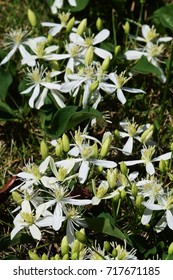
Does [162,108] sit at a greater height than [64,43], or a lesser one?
lesser

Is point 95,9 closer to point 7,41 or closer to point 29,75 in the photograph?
point 7,41

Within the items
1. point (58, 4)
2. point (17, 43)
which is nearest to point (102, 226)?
point (17, 43)

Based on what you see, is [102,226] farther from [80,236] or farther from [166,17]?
[166,17]

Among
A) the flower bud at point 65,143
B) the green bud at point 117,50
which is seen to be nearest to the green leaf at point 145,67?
the green bud at point 117,50

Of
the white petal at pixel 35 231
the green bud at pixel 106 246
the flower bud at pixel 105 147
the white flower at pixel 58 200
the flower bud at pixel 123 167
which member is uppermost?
the flower bud at pixel 105 147

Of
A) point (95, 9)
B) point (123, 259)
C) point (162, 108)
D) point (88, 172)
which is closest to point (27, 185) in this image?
point (88, 172)

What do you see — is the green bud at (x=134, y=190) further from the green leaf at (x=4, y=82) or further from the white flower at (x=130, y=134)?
the green leaf at (x=4, y=82)
